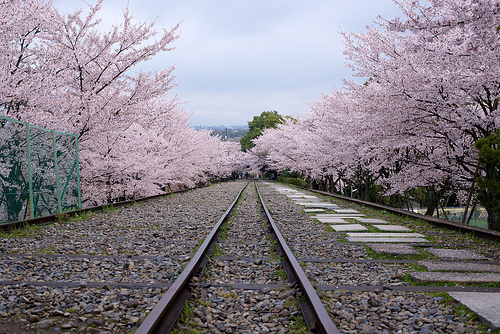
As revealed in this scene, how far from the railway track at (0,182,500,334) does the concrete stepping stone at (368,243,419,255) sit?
2cm

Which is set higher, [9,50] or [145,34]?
[145,34]

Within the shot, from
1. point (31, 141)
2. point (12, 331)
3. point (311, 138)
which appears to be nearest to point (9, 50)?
point (31, 141)

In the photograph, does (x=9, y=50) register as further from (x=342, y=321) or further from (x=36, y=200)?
(x=342, y=321)

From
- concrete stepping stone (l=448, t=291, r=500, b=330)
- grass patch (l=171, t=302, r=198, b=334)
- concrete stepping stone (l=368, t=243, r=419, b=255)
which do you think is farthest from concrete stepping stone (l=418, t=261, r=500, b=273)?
grass patch (l=171, t=302, r=198, b=334)

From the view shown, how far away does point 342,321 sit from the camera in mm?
3232

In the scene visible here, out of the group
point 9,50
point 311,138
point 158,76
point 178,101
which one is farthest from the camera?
point 178,101

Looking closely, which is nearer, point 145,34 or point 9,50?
point 9,50

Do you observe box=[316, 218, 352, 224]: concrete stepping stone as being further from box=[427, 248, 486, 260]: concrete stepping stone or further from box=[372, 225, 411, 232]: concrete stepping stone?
box=[427, 248, 486, 260]: concrete stepping stone

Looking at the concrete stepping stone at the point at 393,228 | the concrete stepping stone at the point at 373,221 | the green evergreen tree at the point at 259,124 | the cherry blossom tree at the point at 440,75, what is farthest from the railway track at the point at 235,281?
the green evergreen tree at the point at 259,124

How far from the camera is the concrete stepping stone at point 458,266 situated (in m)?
Answer: 4.70

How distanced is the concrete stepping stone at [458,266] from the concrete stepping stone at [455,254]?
0.32 m

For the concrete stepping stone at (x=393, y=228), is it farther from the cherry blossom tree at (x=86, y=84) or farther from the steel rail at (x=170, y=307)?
the cherry blossom tree at (x=86, y=84)

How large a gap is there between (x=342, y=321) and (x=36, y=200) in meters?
8.53

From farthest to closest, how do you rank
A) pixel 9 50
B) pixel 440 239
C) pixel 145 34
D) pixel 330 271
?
1. pixel 145 34
2. pixel 9 50
3. pixel 440 239
4. pixel 330 271
